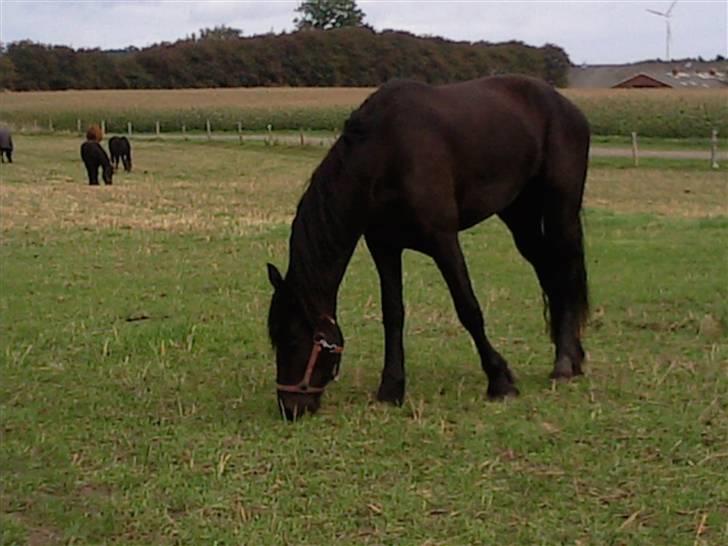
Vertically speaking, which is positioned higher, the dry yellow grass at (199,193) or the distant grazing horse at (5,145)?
the distant grazing horse at (5,145)

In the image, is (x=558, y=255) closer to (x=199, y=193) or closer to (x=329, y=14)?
(x=199, y=193)

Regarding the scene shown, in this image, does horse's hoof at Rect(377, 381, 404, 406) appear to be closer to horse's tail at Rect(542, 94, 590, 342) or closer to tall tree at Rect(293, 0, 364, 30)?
horse's tail at Rect(542, 94, 590, 342)

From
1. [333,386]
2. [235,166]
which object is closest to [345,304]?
[333,386]

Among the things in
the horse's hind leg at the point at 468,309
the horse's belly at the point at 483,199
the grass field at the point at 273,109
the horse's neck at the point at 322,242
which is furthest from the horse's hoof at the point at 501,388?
the grass field at the point at 273,109

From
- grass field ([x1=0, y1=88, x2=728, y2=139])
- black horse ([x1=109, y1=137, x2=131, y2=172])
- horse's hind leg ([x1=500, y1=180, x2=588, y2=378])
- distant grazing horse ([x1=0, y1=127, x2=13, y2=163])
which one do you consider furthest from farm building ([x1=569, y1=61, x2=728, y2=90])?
horse's hind leg ([x1=500, y1=180, x2=588, y2=378])

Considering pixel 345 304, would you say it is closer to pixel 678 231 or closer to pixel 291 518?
pixel 291 518

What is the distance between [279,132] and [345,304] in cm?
4733

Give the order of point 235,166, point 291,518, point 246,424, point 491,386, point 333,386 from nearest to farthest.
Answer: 1. point 291,518
2. point 246,424
3. point 491,386
4. point 333,386
5. point 235,166

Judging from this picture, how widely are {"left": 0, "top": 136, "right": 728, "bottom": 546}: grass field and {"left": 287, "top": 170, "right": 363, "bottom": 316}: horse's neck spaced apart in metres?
0.76

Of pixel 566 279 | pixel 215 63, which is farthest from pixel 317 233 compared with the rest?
pixel 215 63

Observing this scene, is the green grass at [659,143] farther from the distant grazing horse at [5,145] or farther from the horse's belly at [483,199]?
the horse's belly at [483,199]

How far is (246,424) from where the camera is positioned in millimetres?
6051

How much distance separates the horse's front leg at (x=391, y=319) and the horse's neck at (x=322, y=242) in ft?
1.35

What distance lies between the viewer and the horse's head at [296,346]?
6.09 meters
